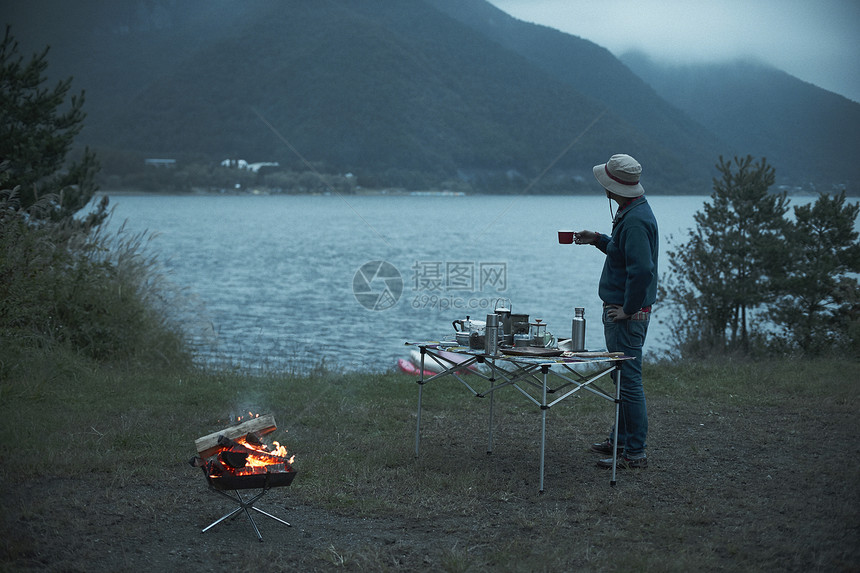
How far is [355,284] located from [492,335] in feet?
93.8

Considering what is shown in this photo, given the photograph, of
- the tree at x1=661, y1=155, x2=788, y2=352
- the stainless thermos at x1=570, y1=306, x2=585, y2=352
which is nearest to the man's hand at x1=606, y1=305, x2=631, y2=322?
the stainless thermos at x1=570, y1=306, x2=585, y2=352

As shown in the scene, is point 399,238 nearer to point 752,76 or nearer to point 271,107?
point 271,107

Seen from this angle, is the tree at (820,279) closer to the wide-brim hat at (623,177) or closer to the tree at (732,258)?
the tree at (732,258)

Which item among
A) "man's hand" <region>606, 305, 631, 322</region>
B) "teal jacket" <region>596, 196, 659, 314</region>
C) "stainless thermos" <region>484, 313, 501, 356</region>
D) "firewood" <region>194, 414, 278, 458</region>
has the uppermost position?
"teal jacket" <region>596, 196, 659, 314</region>

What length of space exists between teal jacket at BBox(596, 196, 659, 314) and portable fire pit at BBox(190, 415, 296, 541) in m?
2.22

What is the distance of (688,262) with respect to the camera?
1224 centimetres

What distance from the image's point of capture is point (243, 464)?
3736mm

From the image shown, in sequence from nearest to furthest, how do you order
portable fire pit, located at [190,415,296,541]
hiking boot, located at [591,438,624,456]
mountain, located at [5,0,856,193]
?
portable fire pit, located at [190,415,296,541] → hiking boot, located at [591,438,624,456] → mountain, located at [5,0,856,193]

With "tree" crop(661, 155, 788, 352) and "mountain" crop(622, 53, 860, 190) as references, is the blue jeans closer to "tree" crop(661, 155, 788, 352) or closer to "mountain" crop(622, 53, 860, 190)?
"tree" crop(661, 155, 788, 352)

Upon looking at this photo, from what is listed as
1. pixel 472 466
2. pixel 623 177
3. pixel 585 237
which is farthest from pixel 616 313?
pixel 472 466

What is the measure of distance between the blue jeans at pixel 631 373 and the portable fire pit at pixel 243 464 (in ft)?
7.09

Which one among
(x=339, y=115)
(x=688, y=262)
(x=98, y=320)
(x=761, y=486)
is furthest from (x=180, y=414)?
(x=339, y=115)

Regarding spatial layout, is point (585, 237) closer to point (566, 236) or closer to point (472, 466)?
point (566, 236)

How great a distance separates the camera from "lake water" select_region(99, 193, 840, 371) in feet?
55.4
